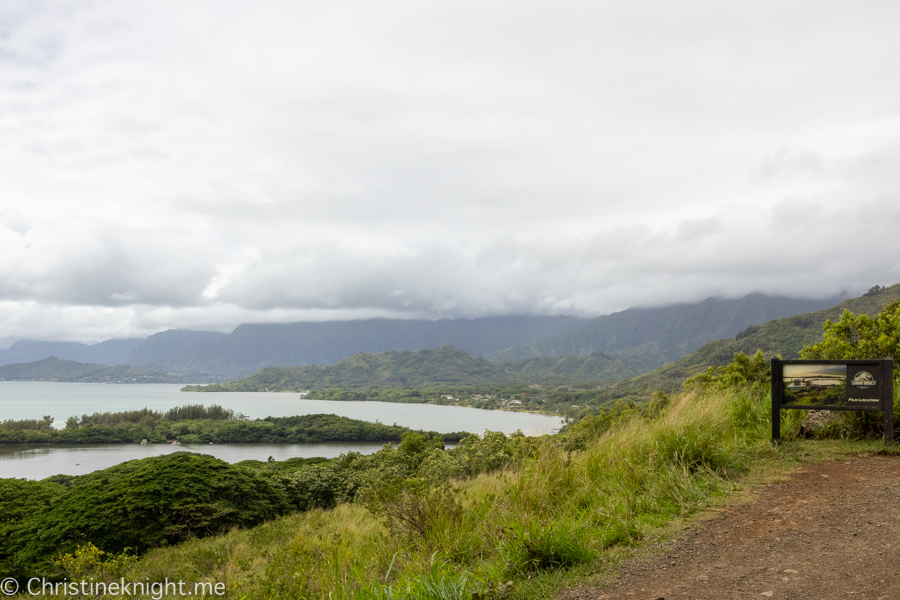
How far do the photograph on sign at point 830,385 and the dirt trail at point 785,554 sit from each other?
76.0 inches

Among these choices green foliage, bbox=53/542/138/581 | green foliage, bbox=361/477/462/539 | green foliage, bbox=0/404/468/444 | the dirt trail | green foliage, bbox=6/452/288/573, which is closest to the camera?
the dirt trail

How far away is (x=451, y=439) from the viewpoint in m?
78.1

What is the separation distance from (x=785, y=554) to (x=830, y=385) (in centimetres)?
423

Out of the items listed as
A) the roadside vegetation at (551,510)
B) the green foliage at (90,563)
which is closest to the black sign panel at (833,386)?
the roadside vegetation at (551,510)

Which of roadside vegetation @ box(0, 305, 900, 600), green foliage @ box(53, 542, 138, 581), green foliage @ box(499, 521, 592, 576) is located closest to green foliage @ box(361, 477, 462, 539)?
roadside vegetation @ box(0, 305, 900, 600)

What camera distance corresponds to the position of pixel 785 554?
3605 mm

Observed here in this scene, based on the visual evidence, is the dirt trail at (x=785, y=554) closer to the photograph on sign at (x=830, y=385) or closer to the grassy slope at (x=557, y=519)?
the grassy slope at (x=557, y=519)

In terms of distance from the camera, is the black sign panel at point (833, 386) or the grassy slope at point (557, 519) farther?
the black sign panel at point (833, 386)

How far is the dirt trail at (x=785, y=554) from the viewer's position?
310cm

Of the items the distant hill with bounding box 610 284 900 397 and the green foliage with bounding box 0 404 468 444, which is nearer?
the distant hill with bounding box 610 284 900 397

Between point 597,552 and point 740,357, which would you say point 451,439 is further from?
point 597,552

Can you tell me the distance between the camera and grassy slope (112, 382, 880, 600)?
147 inches

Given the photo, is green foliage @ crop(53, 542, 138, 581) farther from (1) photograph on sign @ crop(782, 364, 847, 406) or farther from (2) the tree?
(2) the tree

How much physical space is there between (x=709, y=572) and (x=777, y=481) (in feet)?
8.69
